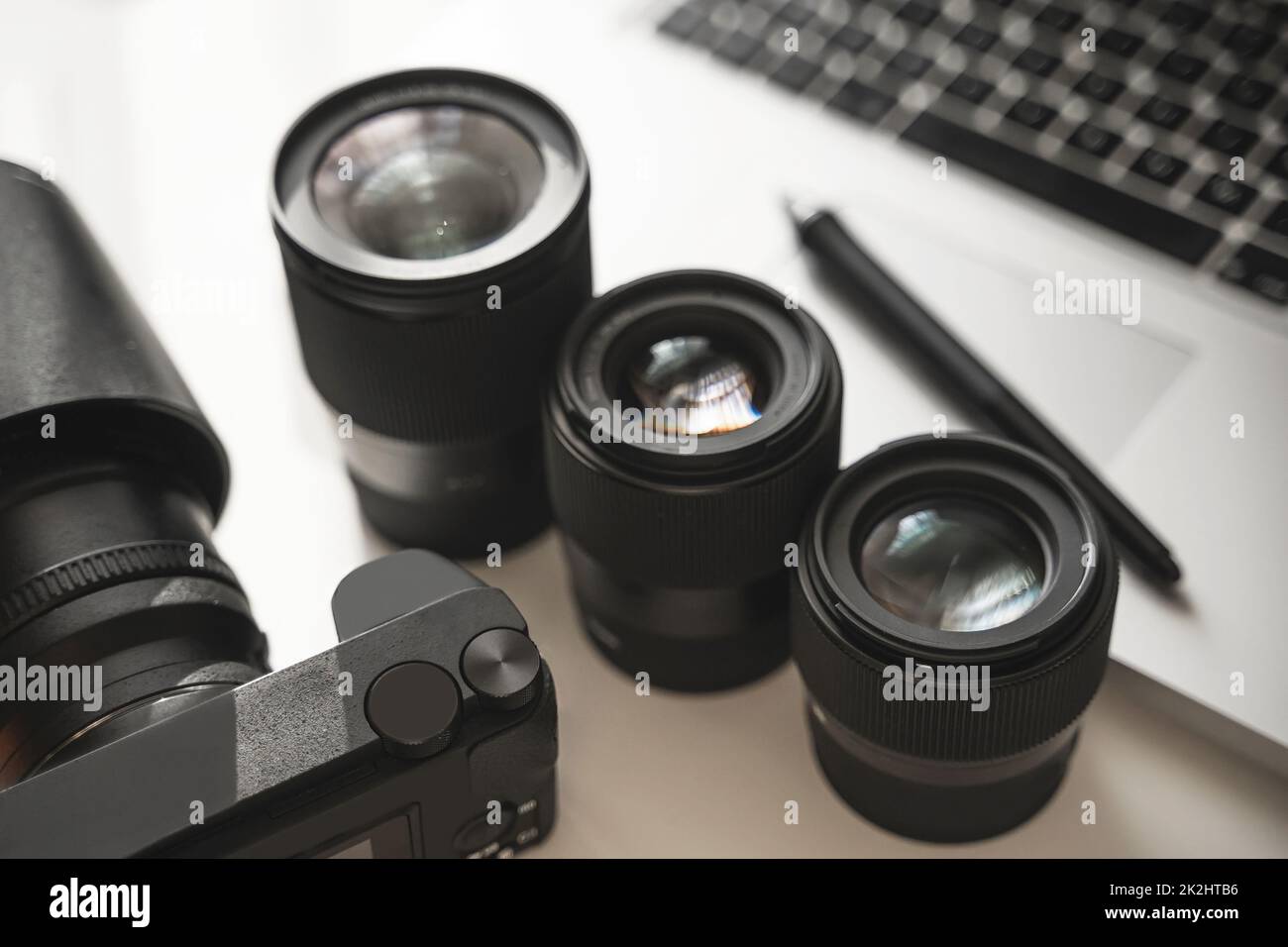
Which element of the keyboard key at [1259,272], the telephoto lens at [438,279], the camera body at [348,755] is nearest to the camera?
the camera body at [348,755]

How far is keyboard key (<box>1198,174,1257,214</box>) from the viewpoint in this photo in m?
0.73

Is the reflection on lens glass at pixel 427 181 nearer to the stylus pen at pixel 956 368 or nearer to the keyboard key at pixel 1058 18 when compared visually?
the stylus pen at pixel 956 368

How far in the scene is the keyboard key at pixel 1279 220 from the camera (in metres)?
0.72

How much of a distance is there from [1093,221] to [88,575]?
18.5 inches

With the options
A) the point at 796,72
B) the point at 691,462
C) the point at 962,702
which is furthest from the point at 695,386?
the point at 796,72

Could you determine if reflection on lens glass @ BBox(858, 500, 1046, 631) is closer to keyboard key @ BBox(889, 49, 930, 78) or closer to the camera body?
the camera body

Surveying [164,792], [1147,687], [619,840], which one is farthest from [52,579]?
[1147,687]

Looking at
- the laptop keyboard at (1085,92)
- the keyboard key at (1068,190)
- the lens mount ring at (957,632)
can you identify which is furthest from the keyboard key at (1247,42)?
the lens mount ring at (957,632)

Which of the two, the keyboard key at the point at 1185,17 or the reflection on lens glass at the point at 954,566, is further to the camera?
the keyboard key at the point at 1185,17

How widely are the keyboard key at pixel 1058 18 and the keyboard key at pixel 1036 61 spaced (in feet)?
0.07

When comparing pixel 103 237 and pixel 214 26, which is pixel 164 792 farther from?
pixel 214 26

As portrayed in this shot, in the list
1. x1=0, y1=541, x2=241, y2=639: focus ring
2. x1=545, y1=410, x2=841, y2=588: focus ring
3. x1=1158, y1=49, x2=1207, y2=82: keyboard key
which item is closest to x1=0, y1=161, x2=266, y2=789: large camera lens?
x1=0, y1=541, x2=241, y2=639: focus ring
